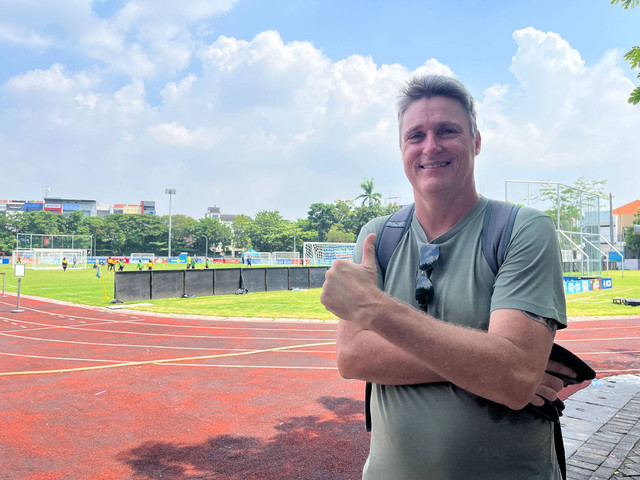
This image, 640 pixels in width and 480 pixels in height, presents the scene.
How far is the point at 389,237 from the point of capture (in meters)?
1.84

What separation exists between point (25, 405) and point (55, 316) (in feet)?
38.2

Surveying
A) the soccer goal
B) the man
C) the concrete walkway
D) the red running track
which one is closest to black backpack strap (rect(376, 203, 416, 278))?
the man

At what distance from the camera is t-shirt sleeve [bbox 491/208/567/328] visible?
4.80 feet

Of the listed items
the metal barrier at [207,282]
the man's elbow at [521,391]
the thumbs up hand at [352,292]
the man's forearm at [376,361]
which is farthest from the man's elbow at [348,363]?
the metal barrier at [207,282]

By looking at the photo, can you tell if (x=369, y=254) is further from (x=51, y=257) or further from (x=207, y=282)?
(x=51, y=257)

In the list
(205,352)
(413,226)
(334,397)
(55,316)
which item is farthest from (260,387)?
(55,316)

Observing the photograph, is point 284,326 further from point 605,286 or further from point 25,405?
point 605,286

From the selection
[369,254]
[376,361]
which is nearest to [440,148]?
[369,254]

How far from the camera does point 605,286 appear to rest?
99.4 feet

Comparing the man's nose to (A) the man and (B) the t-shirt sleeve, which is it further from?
(B) the t-shirt sleeve

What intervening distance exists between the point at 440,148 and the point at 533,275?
0.56 meters

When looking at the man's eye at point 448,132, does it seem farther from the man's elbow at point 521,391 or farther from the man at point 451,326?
the man's elbow at point 521,391

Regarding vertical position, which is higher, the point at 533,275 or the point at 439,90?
the point at 439,90

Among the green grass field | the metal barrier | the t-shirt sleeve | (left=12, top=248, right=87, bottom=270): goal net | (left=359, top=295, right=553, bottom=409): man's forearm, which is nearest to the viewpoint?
(left=359, top=295, right=553, bottom=409): man's forearm
